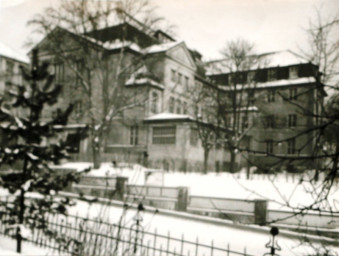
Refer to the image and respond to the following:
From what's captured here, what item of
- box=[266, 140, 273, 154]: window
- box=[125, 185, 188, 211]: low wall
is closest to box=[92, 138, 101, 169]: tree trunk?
box=[125, 185, 188, 211]: low wall

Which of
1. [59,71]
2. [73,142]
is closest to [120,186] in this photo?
[73,142]

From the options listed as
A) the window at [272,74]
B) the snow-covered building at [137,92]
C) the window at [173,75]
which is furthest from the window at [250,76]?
the window at [173,75]

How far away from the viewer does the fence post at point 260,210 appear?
2594mm

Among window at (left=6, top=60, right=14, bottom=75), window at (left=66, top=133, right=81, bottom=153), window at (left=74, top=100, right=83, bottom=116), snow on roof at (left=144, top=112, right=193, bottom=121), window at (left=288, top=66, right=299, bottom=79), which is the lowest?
window at (left=66, top=133, right=81, bottom=153)

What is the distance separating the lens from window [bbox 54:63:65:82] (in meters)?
4.16

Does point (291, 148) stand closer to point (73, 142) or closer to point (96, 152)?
point (73, 142)

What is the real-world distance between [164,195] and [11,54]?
2.42m

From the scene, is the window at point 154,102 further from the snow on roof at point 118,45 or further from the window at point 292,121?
the window at point 292,121

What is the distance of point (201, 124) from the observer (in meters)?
3.28

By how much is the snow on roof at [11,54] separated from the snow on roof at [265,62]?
2.23 meters

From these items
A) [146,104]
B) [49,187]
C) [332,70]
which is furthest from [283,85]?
[49,187]

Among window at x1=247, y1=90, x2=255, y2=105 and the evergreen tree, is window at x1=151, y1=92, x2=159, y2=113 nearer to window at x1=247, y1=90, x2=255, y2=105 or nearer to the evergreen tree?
the evergreen tree

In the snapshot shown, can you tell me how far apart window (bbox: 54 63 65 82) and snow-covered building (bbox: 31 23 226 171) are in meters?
0.01

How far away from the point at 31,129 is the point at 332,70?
8.44 ft
